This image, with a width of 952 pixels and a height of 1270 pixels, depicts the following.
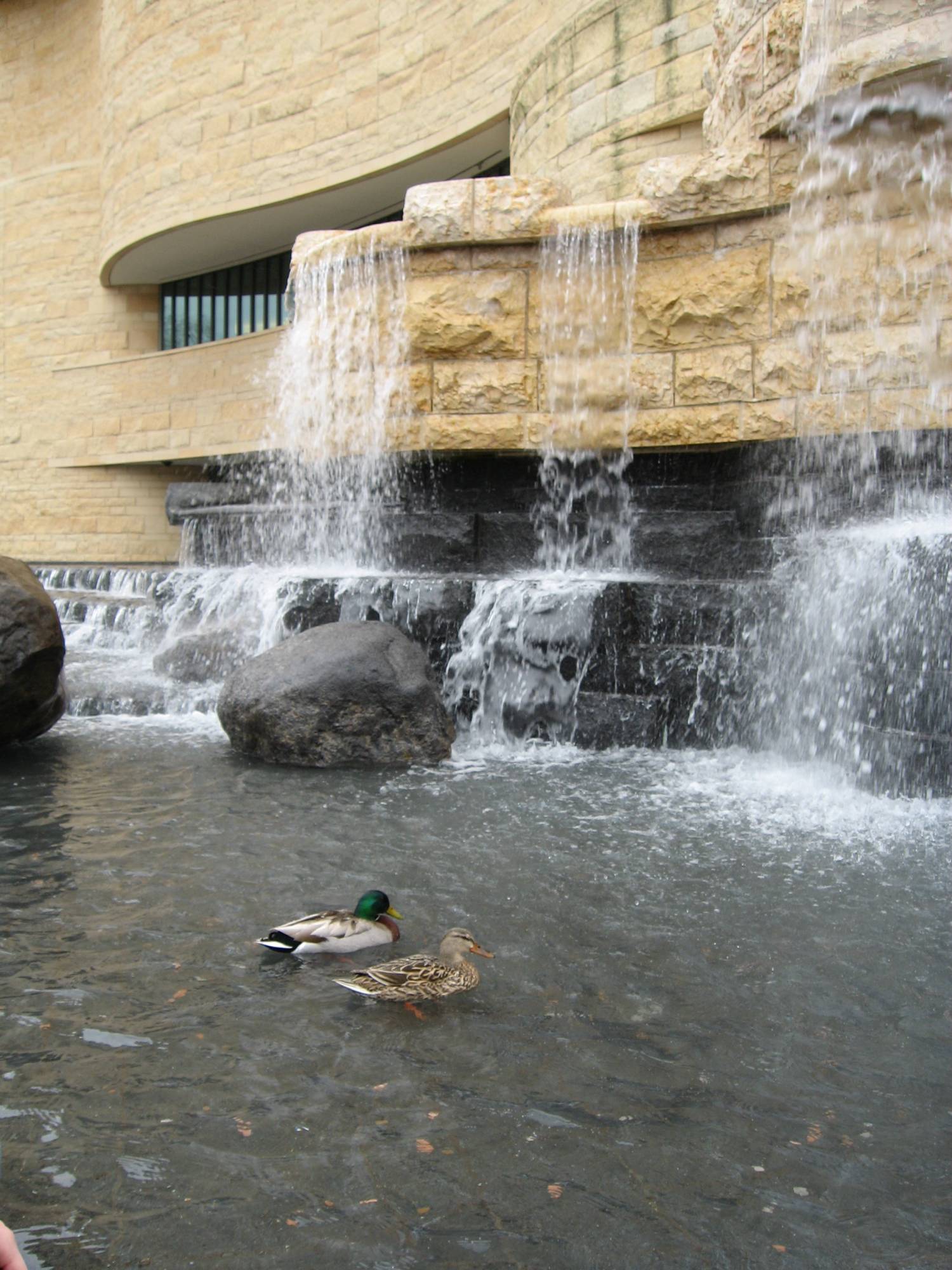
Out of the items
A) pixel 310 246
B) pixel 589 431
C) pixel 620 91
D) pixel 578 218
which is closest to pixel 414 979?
pixel 589 431

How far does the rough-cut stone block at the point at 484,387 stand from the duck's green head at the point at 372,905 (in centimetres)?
511

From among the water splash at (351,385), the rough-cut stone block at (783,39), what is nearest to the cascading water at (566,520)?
the water splash at (351,385)

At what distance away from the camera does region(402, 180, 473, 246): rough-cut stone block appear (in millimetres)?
7996

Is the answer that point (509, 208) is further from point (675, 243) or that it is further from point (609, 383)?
point (609, 383)

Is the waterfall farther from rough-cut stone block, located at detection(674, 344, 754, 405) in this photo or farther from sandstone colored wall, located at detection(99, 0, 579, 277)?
sandstone colored wall, located at detection(99, 0, 579, 277)

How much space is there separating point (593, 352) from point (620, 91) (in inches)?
120

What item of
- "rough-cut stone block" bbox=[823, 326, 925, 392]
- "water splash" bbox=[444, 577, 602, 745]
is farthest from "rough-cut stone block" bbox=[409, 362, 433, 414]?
Result: "rough-cut stone block" bbox=[823, 326, 925, 392]

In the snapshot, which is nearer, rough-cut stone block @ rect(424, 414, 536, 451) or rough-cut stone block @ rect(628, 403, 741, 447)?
rough-cut stone block @ rect(628, 403, 741, 447)

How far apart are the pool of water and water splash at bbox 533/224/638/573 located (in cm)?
343

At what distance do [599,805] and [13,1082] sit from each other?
128 inches

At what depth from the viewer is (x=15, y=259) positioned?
22797mm

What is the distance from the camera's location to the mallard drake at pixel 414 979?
318 cm

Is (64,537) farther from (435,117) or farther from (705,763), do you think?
(705,763)

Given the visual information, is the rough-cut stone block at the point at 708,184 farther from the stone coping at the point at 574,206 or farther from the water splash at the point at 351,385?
the water splash at the point at 351,385
